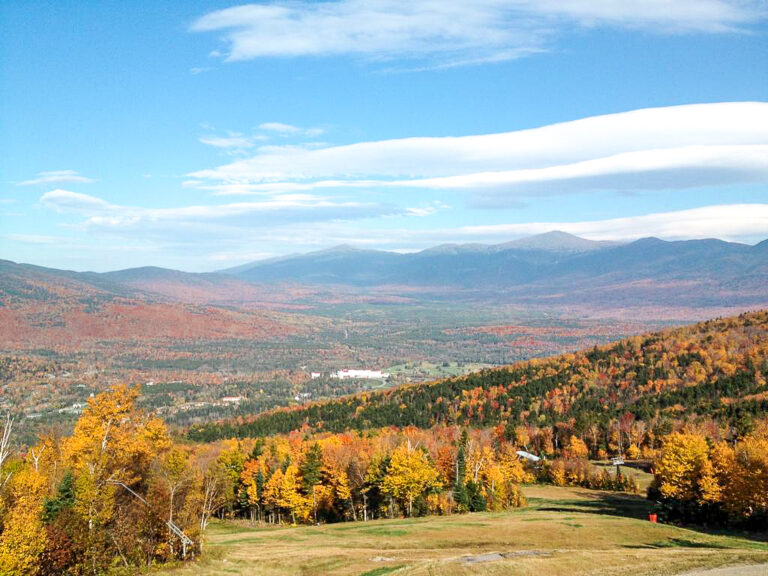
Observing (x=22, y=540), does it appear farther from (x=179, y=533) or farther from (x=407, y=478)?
(x=407, y=478)

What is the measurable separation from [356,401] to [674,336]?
100m

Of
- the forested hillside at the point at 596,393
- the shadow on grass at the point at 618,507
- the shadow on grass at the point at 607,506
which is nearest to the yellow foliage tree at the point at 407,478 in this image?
the shadow on grass at the point at 607,506

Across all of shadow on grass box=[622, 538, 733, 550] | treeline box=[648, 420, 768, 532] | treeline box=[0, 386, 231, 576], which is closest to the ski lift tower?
treeline box=[0, 386, 231, 576]

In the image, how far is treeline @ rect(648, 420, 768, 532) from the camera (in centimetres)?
5947

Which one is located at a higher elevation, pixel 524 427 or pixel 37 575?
pixel 37 575

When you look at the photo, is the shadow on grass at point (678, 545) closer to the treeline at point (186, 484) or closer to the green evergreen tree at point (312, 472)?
the treeline at point (186, 484)

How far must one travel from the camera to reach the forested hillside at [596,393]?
12975 centimetres

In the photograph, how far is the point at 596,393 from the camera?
508ft

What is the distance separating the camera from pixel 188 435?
154m

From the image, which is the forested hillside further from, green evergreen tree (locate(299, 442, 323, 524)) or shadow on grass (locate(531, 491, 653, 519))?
green evergreen tree (locate(299, 442, 323, 524))

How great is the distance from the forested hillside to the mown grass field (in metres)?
60.5

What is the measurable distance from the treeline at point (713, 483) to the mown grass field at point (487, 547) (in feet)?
18.6

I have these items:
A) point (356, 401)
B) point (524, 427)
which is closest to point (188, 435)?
point (356, 401)

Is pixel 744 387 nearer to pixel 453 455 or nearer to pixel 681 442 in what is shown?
pixel 681 442
